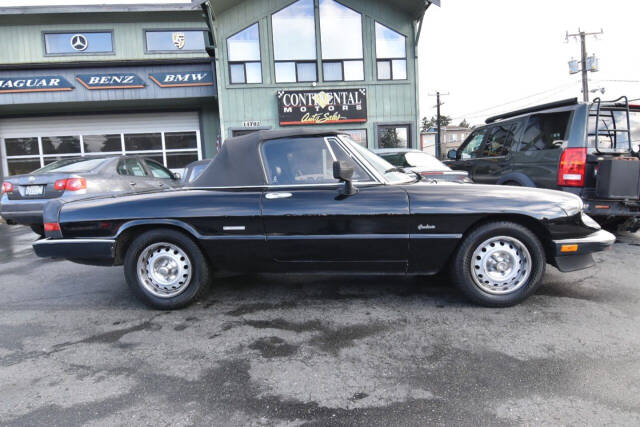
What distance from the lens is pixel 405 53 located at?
13.1 metres

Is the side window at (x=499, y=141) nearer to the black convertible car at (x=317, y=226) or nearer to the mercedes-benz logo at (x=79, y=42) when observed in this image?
the black convertible car at (x=317, y=226)

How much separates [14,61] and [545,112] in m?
16.8

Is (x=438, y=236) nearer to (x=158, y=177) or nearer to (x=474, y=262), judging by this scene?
(x=474, y=262)

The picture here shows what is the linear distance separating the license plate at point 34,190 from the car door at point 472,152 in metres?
7.36

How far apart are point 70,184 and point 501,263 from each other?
614 cm

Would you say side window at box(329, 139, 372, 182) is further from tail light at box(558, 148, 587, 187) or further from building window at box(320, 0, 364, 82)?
building window at box(320, 0, 364, 82)

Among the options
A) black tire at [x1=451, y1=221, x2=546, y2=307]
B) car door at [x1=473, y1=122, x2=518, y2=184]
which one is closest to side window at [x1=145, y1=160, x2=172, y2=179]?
car door at [x1=473, y1=122, x2=518, y2=184]

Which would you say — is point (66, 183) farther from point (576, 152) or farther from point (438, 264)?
point (576, 152)

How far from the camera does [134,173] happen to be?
690cm

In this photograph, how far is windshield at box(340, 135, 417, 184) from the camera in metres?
3.23

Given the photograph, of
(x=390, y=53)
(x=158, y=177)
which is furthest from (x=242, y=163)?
(x=390, y=53)

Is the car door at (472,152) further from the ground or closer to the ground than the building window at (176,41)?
closer to the ground

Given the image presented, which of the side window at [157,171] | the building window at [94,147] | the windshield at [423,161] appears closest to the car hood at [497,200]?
the windshield at [423,161]

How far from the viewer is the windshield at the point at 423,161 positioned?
21.3 feet
